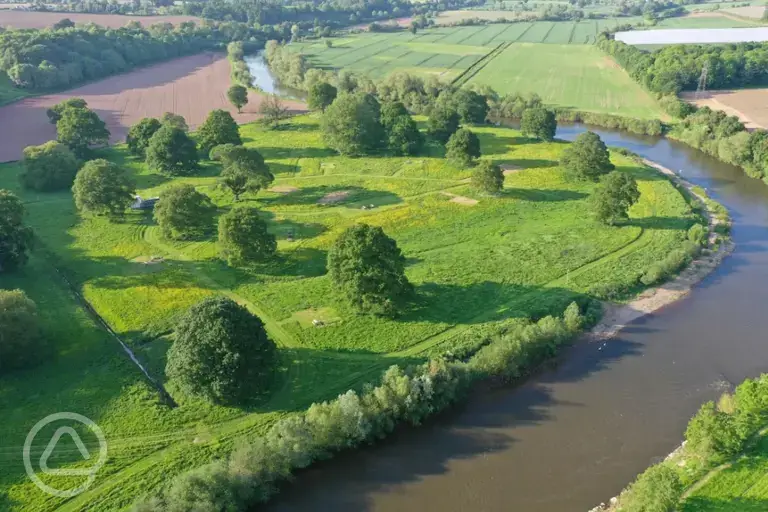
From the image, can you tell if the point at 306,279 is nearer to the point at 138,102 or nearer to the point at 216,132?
the point at 216,132

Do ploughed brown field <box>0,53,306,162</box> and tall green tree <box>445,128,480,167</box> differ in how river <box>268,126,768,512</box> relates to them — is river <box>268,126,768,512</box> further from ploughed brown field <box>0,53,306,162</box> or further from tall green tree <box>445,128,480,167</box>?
ploughed brown field <box>0,53,306,162</box>

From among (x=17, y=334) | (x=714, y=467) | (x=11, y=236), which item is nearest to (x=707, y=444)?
(x=714, y=467)

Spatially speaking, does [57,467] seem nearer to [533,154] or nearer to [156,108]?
[533,154]

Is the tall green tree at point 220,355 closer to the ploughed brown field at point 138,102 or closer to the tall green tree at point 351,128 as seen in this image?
the tall green tree at point 351,128

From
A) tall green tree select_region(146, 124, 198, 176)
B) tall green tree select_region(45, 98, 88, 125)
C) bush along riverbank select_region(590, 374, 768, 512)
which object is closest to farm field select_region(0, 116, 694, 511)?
tall green tree select_region(146, 124, 198, 176)

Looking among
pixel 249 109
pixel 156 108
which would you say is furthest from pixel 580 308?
pixel 156 108
